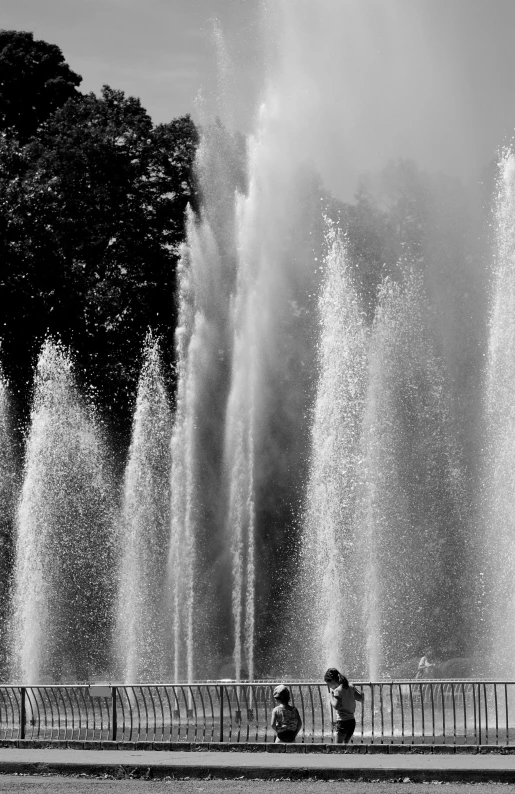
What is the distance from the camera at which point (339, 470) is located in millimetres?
32281

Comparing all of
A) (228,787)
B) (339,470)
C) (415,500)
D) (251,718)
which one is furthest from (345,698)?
(415,500)

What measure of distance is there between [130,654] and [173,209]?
16.0m

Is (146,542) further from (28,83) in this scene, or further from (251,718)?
(28,83)

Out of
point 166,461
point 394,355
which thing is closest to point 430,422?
point 394,355

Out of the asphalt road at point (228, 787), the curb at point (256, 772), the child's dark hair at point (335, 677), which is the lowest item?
the asphalt road at point (228, 787)

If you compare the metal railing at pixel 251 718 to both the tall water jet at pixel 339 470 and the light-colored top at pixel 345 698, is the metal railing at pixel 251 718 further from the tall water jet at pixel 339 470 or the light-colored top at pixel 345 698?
the tall water jet at pixel 339 470

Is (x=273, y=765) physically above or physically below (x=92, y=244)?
below

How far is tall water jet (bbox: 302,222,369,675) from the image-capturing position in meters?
32.2

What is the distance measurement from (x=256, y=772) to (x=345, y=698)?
2358 mm

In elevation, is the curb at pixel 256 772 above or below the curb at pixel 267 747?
below

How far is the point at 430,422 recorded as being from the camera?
41.2 metres

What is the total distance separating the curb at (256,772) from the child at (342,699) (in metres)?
2.21

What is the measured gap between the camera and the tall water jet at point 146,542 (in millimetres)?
34656

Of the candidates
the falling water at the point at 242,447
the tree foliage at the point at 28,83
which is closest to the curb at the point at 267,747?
the falling water at the point at 242,447
